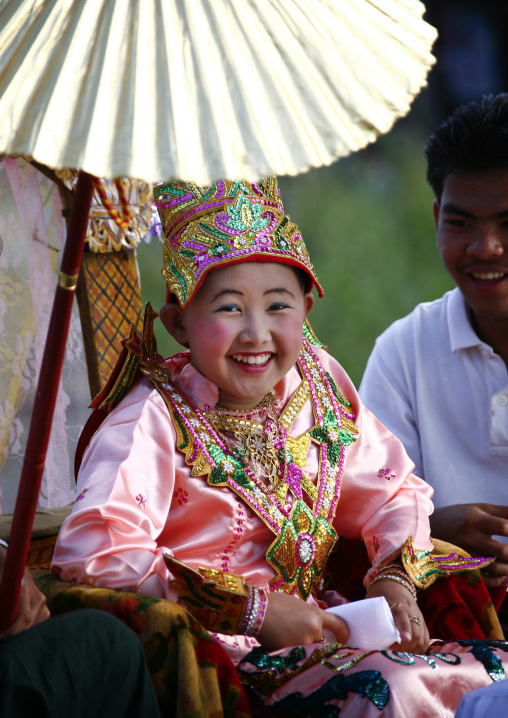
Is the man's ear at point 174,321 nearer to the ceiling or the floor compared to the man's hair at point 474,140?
nearer to the floor

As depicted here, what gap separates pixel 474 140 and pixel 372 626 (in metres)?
1.55

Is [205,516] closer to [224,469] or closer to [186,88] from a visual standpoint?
[224,469]

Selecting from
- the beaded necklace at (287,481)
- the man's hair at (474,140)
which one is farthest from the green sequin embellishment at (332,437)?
the man's hair at (474,140)

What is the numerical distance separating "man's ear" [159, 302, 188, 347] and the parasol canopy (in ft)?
3.23

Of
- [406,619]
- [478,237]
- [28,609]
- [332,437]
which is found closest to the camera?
[28,609]

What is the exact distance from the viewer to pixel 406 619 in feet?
5.50

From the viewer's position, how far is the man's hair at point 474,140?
8.09 ft

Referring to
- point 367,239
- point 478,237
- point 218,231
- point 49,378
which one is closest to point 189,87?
point 49,378

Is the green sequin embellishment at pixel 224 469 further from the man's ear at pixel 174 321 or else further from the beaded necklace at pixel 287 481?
the man's ear at pixel 174 321

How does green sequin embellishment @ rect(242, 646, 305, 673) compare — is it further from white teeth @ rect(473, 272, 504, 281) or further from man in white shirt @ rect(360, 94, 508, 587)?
white teeth @ rect(473, 272, 504, 281)

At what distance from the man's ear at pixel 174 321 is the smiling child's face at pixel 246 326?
0.03 meters

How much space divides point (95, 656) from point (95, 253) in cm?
135

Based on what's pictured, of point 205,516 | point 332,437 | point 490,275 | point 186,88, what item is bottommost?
point 205,516

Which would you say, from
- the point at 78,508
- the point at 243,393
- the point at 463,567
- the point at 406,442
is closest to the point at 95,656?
Result: the point at 78,508
